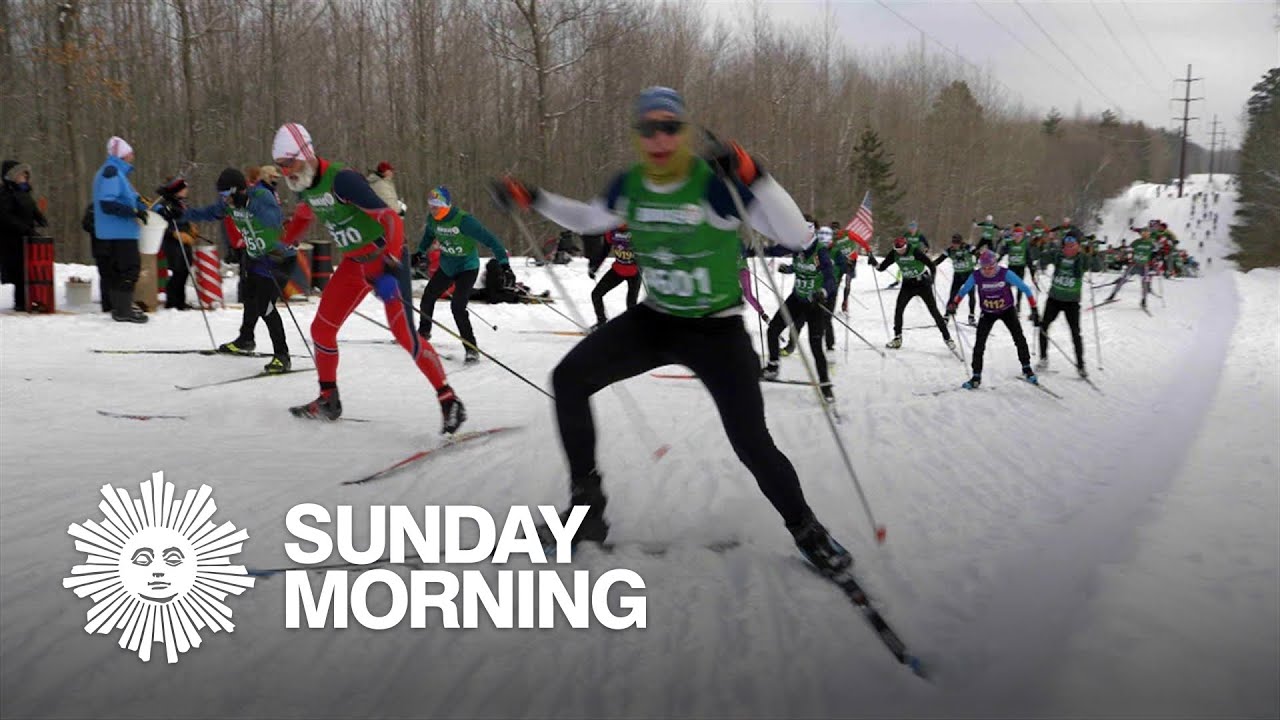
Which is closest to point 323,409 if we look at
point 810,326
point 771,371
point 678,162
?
point 678,162

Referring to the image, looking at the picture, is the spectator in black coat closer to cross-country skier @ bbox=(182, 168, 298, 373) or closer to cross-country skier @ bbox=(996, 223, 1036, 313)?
cross-country skier @ bbox=(182, 168, 298, 373)

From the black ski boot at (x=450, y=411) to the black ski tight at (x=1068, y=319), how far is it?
8.29 metres

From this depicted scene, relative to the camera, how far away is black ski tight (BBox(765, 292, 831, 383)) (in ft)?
26.5

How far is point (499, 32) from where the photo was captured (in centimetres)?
2756

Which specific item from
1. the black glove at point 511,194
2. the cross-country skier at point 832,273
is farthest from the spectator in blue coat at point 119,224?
the cross-country skier at point 832,273

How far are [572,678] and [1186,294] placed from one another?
30669 mm

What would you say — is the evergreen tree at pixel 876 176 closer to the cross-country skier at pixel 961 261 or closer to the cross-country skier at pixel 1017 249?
the cross-country skier at pixel 1017 249

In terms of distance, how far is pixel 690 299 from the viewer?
3.36 meters

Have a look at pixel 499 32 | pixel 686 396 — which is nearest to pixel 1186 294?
pixel 499 32

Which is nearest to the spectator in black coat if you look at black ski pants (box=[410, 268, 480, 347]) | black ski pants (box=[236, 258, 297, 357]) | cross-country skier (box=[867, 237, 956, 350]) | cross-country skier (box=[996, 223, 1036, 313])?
black ski pants (box=[236, 258, 297, 357])

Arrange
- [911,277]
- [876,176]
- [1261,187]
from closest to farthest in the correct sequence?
[911,277]
[1261,187]
[876,176]

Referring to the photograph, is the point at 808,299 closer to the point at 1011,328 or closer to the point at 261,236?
the point at 1011,328

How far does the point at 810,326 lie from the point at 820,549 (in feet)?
17.2

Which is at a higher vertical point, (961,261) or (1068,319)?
(961,261)
